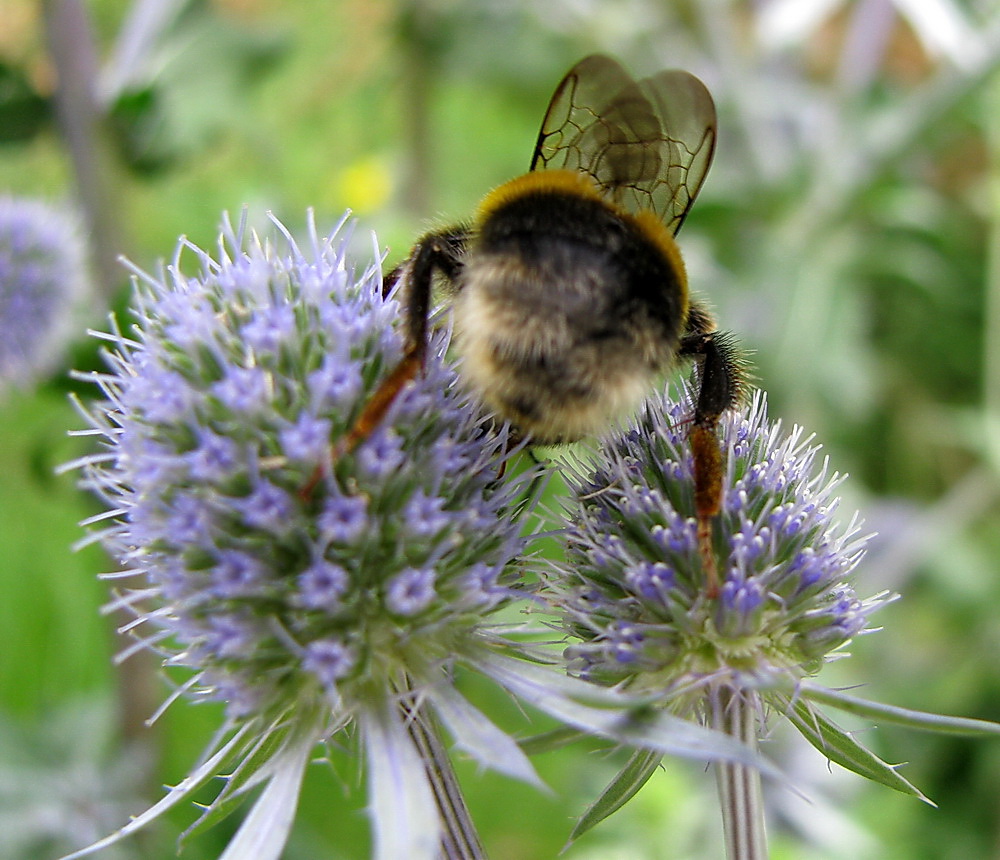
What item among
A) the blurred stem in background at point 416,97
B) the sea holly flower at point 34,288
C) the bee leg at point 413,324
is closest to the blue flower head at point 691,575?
the bee leg at point 413,324

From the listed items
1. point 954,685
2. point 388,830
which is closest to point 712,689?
point 388,830

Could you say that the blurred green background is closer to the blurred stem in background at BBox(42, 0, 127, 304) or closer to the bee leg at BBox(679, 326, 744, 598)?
the blurred stem in background at BBox(42, 0, 127, 304)

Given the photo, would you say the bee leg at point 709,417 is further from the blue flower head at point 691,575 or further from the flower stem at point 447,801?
the flower stem at point 447,801

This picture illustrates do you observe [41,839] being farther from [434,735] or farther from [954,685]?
[954,685]

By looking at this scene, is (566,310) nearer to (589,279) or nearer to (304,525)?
(589,279)

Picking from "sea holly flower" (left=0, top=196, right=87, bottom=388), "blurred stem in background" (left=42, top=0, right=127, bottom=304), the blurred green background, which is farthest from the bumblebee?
"sea holly flower" (left=0, top=196, right=87, bottom=388)
